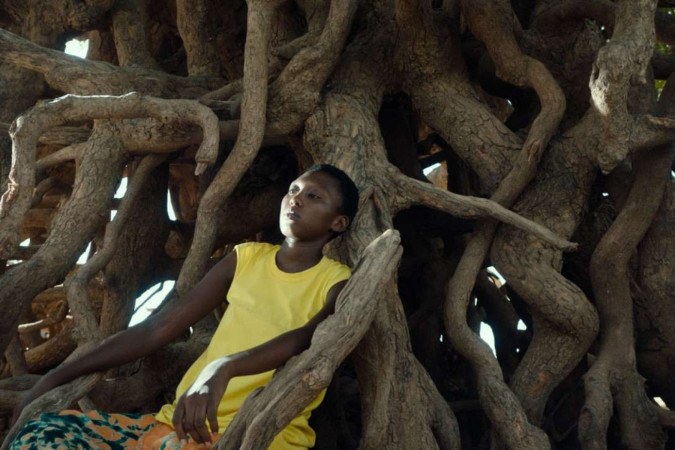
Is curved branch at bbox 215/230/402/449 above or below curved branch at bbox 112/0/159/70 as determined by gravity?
below

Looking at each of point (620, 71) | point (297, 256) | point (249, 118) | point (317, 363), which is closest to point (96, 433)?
point (317, 363)

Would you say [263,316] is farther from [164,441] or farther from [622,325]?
[622,325]

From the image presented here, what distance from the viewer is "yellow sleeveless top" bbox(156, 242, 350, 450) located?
9.96 feet

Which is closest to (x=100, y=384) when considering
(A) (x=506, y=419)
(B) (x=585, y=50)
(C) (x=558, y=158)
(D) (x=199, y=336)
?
(D) (x=199, y=336)

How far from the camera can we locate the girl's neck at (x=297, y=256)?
326cm

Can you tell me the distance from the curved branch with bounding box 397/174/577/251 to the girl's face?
0.52m

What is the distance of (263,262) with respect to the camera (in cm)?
329

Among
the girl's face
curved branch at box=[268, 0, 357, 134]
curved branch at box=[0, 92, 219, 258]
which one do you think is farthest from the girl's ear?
curved branch at box=[268, 0, 357, 134]

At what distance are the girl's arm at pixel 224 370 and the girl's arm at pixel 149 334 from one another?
0.42 m

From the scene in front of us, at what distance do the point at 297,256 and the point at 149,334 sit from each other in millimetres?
513

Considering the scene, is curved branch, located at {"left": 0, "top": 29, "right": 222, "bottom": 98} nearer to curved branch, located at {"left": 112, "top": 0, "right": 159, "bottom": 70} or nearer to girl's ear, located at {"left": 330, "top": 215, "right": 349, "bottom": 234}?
curved branch, located at {"left": 112, "top": 0, "right": 159, "bottom": 70}

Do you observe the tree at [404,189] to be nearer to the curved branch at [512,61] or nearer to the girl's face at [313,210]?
the curved branch at [512,61]

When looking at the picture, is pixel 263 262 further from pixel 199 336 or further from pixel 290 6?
pixel 290 6

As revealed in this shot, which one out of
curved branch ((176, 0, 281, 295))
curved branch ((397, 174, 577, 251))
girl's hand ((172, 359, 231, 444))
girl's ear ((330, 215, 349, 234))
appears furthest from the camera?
curved branch ((176, 0, 281, 295))
